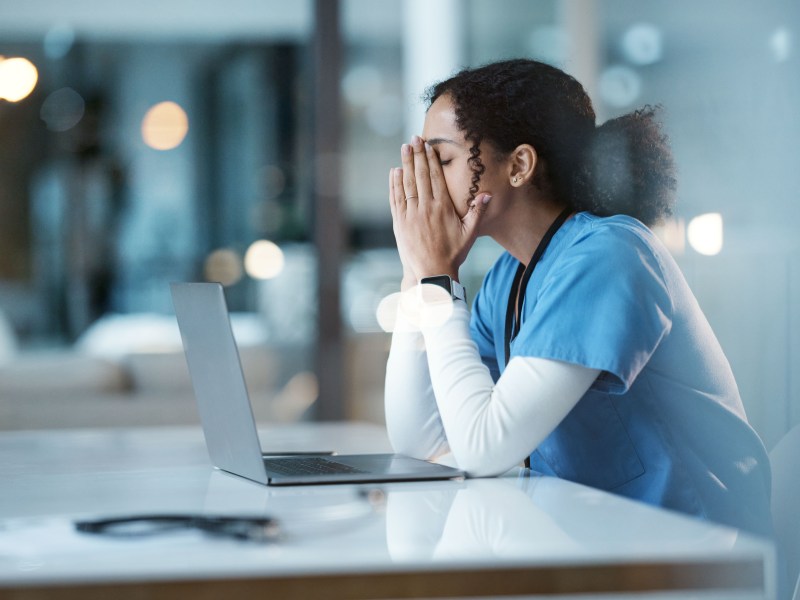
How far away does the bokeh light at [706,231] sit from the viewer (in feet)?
5.89

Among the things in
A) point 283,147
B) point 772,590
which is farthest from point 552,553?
point 283,147

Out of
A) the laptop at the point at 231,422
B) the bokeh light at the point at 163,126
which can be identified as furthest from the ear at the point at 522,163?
the bokeh light at the point at 163,126

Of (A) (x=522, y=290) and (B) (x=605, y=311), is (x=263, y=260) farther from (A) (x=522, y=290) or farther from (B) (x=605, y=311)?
(B) (x=605, y=311)

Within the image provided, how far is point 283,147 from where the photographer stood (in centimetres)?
473

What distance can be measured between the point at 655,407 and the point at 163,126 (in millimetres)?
3831

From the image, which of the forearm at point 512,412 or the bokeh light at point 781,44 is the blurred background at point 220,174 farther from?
the forearm at point 512,412

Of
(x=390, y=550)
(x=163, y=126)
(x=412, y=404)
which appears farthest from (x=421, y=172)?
(x=163, y=126)

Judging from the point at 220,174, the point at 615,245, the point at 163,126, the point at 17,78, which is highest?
the point at 17,78

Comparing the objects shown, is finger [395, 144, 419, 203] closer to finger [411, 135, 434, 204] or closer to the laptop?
finger [411, 135, 434, 204]

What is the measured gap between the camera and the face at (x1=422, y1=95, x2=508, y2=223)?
4.54ft

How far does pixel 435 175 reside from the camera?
1.40 meters

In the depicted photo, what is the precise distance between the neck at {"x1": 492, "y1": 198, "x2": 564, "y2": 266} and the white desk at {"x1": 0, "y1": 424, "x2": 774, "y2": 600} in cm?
48

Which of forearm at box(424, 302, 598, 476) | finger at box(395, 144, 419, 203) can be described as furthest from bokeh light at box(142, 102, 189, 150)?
forearm at box(424, 302, 598, 476)

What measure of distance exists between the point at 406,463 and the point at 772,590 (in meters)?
0.56
